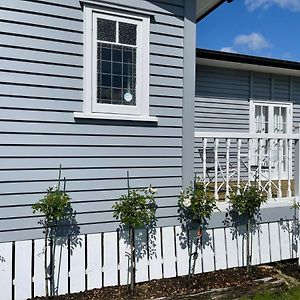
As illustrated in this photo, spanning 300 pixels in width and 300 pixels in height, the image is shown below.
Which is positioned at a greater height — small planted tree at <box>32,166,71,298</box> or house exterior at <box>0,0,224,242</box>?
house exterior at <box>0,0,224,242</box>

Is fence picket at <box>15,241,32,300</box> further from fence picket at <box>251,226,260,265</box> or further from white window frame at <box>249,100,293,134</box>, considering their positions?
white window frame at <box>249,100,293,134</box>

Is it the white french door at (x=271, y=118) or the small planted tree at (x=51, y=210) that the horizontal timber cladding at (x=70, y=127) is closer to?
the small planted tree at (x=51, y=210)

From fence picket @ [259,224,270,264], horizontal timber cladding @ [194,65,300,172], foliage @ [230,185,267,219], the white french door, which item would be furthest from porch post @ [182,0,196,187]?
the white french door

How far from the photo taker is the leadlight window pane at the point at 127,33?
467 centimetres

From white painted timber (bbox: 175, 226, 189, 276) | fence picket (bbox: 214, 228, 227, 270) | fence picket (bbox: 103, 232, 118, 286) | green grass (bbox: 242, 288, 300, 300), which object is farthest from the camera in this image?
fence picket (bbox: 214, 228, 227, 270)

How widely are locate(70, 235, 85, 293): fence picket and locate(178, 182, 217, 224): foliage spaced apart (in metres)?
1.34

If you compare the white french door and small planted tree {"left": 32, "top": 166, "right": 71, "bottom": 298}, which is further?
the white french door

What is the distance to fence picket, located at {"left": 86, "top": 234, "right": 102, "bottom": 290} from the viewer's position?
4410mm

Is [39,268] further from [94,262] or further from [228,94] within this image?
[228,94]

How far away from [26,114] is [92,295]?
217 centimetres

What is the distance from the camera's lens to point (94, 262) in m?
4.43

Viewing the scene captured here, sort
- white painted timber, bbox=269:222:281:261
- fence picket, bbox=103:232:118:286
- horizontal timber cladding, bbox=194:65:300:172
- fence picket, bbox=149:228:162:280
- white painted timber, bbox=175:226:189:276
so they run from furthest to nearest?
horizontal timber cladding, bbox=194:65:300:172
white painted timber, bbox=269:222:281:261
white painted timber, bbox=175:226:189:276
fence picket, bbox=149:228:162:280
fence picket, bbox=103:232:118:286

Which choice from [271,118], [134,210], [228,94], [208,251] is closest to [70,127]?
[134,210]

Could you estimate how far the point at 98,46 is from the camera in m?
4.56
